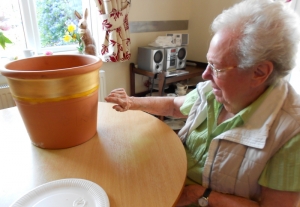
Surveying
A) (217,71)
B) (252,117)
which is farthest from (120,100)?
(252,117)

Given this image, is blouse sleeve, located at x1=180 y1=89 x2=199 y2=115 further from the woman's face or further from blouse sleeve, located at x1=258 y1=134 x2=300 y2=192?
blouse sleeve, located at x1=258 y1=134 x2=300 y2=192

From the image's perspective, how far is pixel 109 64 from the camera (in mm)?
2305

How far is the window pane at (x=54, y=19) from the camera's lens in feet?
6.89

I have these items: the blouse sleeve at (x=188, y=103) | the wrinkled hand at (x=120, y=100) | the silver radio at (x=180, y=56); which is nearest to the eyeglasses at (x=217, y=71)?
the blouse sleeve at (x=188, y=103)

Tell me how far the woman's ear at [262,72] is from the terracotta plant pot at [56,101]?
0.52 metres

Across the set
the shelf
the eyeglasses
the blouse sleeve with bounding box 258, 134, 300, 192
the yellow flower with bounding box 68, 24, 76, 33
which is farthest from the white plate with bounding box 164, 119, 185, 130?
the blouse sleeve with bounding box 258, 134, 300, 192

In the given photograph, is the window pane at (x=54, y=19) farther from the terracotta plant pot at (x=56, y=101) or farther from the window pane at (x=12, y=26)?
the terracotta plant pot at (x=56, y=101)

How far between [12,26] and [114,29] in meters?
0.88

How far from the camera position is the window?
1.97m

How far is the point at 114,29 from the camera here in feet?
6.69

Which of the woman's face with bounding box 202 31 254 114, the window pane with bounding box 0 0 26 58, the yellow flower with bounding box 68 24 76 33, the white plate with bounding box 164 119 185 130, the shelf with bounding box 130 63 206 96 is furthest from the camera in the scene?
the white plate with bounding box 164 119 185 130

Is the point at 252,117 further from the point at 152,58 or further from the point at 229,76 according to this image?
the point at 152,58

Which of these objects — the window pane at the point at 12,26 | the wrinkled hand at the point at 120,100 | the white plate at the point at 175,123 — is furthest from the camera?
the white plate at the point at 175,123

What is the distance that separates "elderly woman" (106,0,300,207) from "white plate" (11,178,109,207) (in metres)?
0.40
